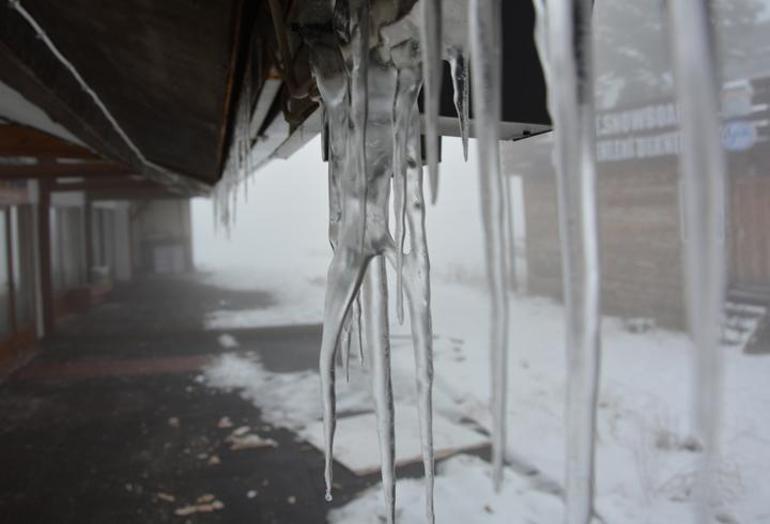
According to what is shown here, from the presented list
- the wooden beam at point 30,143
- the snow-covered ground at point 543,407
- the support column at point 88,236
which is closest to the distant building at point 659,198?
the snow-covered ground at point 543,407

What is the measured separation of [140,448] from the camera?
4.77 metres

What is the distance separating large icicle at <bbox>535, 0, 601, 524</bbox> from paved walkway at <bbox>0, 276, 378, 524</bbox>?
12.0ft

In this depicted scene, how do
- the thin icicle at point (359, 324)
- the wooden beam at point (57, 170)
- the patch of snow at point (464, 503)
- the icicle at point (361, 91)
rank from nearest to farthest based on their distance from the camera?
Result: 1. the icicle at point (361, 91)
2. the thin icicle at point (359, 324)
3. the patch of snow at point (464, 503)
4. the wooden beam at point (57, 170)

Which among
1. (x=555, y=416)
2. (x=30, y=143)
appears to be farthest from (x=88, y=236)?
(x=555, y=416)

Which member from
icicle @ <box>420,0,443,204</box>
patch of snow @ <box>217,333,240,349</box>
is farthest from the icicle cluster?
patch of snow @ <box>217,333,240,349</box>

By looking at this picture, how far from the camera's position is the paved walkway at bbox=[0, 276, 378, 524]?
379 centimetres

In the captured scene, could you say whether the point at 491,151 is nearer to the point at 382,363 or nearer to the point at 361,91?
the point at 361,91

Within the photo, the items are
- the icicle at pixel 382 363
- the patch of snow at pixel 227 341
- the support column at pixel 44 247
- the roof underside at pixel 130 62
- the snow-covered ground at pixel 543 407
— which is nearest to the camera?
the icicle at pixel 382 363

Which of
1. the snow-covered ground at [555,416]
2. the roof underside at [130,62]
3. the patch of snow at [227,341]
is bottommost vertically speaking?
the snow-covered ground at [555,416]

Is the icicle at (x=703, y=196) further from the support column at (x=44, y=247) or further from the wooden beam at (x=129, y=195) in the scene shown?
the wooden beam at (x=129, y=195)

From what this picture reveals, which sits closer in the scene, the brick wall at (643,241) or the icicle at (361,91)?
the icicle at (361,91)

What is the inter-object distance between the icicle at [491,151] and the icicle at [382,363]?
17.0 inches

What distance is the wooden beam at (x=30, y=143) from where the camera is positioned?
4047mm

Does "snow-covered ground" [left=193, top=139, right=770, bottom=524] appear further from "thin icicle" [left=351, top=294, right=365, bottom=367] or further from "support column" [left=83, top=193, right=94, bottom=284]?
"support column" [left=83, top=193, right=94, bottom=284]
